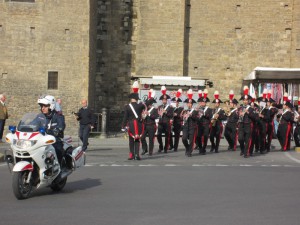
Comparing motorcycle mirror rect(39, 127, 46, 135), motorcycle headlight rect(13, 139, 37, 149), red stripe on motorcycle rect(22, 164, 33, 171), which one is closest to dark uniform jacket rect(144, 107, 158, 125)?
motorcycle mirror rect(39, 127, 46, 135)

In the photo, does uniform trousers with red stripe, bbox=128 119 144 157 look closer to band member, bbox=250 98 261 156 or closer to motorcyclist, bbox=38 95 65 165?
band member, bbox=250 98 261 156

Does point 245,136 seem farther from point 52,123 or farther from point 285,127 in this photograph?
point 52,123

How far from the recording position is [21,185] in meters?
12.2

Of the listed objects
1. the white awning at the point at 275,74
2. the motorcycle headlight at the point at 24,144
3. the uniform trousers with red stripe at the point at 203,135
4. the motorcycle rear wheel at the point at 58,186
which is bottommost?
the motorcycle rear wheel at the point at 58,186

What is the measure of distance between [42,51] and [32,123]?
20.8 metres

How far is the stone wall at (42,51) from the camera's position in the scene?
109ft

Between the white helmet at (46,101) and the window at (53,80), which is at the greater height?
the window at (53,80)

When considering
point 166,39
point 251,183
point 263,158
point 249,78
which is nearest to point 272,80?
point 249,78

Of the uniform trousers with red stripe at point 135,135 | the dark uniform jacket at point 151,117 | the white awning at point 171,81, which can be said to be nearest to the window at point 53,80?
the white awning at point 171,81

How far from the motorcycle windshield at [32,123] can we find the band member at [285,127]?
46.4ft

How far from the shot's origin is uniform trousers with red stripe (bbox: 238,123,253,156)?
23.0 meters

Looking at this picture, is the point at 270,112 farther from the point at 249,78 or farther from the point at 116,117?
the point at 116,117

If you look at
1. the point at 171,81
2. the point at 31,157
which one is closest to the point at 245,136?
the point at 171,81

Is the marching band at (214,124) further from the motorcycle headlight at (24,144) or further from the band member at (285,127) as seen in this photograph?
the motorcycle headlight at (24,144)
